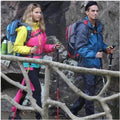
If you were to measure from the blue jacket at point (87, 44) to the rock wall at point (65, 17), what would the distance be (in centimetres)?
116

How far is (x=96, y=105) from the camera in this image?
6.11 metres

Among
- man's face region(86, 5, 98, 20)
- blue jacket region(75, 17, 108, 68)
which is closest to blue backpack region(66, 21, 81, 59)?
blue jacket region(75, 17, 108, 68)

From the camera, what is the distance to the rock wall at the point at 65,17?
19.5 ft

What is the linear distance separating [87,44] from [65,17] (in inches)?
93.1

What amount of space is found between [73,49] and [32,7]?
0.97m

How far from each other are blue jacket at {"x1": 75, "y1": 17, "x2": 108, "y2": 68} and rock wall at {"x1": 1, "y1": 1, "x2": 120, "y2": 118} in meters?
1.16

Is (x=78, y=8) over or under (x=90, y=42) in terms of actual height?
Result: over

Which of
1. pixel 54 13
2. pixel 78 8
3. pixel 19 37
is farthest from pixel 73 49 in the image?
pixel 54 13

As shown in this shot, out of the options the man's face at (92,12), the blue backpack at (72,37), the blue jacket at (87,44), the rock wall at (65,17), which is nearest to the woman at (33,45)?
the blue backpack at (72,37)

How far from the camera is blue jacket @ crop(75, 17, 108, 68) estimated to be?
459cm

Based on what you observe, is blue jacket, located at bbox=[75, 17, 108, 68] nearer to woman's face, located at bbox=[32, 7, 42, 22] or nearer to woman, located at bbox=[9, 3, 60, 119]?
woman, located at bbox=[9, 3, 60, 119]

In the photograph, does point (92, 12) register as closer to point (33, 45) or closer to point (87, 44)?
point (87, 44)

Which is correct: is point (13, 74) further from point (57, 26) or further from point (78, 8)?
point (78, 8)

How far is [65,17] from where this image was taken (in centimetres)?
689
